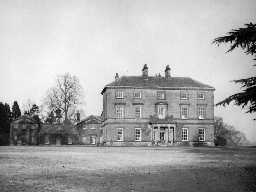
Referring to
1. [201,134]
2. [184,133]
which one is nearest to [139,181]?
[184,133]

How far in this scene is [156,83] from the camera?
61281mm

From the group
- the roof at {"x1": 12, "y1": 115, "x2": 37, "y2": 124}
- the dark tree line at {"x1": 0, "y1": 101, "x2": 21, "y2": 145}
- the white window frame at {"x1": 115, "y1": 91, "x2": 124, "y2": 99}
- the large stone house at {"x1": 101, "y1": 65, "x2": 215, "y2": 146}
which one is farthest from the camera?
the roof at {"x1": 12, "y1": 115, "x2": 37, "y2": 124}

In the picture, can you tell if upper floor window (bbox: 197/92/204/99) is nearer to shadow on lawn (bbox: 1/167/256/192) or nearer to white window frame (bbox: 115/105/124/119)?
white window frame (bbox: 115/105/124/119)

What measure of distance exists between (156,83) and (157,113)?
15.5 ft

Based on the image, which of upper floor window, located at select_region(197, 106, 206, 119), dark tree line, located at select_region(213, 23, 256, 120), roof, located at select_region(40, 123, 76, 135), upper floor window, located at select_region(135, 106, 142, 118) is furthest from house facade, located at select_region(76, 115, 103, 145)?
dark tree line, located at select_region(213, 23, 256, 120)

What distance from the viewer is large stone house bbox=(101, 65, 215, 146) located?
195 feet

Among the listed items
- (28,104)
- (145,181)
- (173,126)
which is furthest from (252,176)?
(28,104)

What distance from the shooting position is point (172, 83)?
6147 cm

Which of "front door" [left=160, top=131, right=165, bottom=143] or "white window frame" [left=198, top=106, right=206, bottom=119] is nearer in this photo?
"front door" [left=160, top=131, right=165, bottom=143]

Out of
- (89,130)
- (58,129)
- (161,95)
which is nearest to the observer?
(161,95)

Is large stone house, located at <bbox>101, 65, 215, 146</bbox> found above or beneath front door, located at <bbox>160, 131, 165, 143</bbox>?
above

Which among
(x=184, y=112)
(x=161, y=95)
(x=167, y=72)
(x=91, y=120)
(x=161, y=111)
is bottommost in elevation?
(x=91, y=120)

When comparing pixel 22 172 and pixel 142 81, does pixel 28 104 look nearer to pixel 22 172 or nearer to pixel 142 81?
pixel 142 81

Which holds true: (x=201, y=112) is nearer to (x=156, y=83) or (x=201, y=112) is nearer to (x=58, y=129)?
(x=156, y=83)
